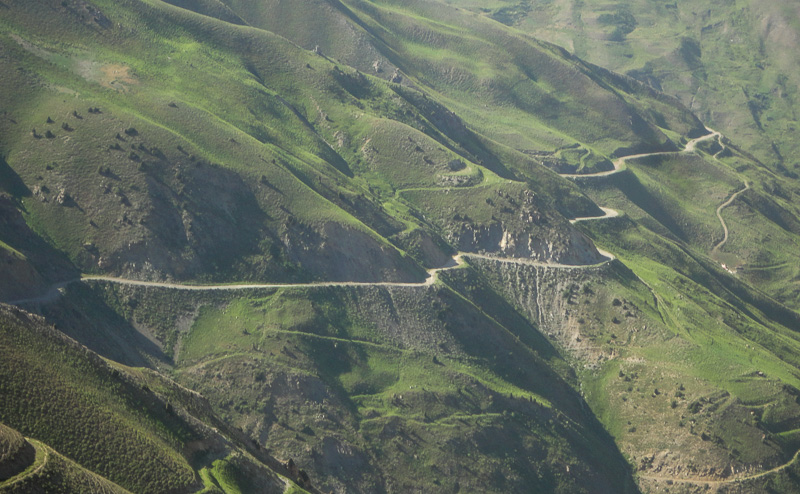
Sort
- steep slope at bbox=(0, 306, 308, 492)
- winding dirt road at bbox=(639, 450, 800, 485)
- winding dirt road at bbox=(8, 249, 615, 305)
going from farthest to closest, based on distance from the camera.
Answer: winding dirt road at bbox=(639, 450, 800, 485), winding dirt road at bbox=(8, 249, 615, 305), steep slope at bbox=(0, 306, 308, 492)

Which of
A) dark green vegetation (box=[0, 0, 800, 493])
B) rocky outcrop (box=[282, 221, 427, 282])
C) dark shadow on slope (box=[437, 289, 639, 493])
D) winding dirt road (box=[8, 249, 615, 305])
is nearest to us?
winding dirt road (box=[8, 249, 615, 305])

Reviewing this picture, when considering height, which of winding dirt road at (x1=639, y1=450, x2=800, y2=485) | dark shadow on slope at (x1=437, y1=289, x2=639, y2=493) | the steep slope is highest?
the steep slope

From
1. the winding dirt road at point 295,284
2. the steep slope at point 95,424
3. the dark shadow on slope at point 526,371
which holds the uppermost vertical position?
the steep slope at point 95,424

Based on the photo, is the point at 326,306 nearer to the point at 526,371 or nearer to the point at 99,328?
the point at 99,328

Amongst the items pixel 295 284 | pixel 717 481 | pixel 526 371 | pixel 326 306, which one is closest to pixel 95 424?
pixel 326 306

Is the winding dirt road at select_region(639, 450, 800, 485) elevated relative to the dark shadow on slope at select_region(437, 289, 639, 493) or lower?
lower

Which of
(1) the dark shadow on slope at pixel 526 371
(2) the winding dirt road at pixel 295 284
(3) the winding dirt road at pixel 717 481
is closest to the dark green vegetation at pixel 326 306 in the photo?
(3) the winding dirt road at pixel 717 481

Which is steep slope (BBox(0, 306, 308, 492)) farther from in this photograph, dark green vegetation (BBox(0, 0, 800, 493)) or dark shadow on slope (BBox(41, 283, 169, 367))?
dark shadow on slope (BBox(41, 283, 169, 367))

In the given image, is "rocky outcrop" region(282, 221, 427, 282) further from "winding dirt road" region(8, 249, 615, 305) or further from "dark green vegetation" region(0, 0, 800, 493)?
"winding dirt road" region(8, 249, 615, 305)

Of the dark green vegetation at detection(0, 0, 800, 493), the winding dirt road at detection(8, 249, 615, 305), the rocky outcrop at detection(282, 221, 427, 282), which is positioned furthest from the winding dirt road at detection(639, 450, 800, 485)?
the rocky outcrop at detection(282, 221, 427, 282)

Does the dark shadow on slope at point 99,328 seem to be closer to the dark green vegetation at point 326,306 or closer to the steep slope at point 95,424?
the dark green vegetation at point 326,306

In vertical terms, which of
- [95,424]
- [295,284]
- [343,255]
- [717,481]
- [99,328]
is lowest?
[717,481]

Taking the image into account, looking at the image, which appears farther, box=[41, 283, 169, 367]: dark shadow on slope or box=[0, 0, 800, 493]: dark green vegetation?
box=[0, 0, 800, 493]: dark green vegetation
